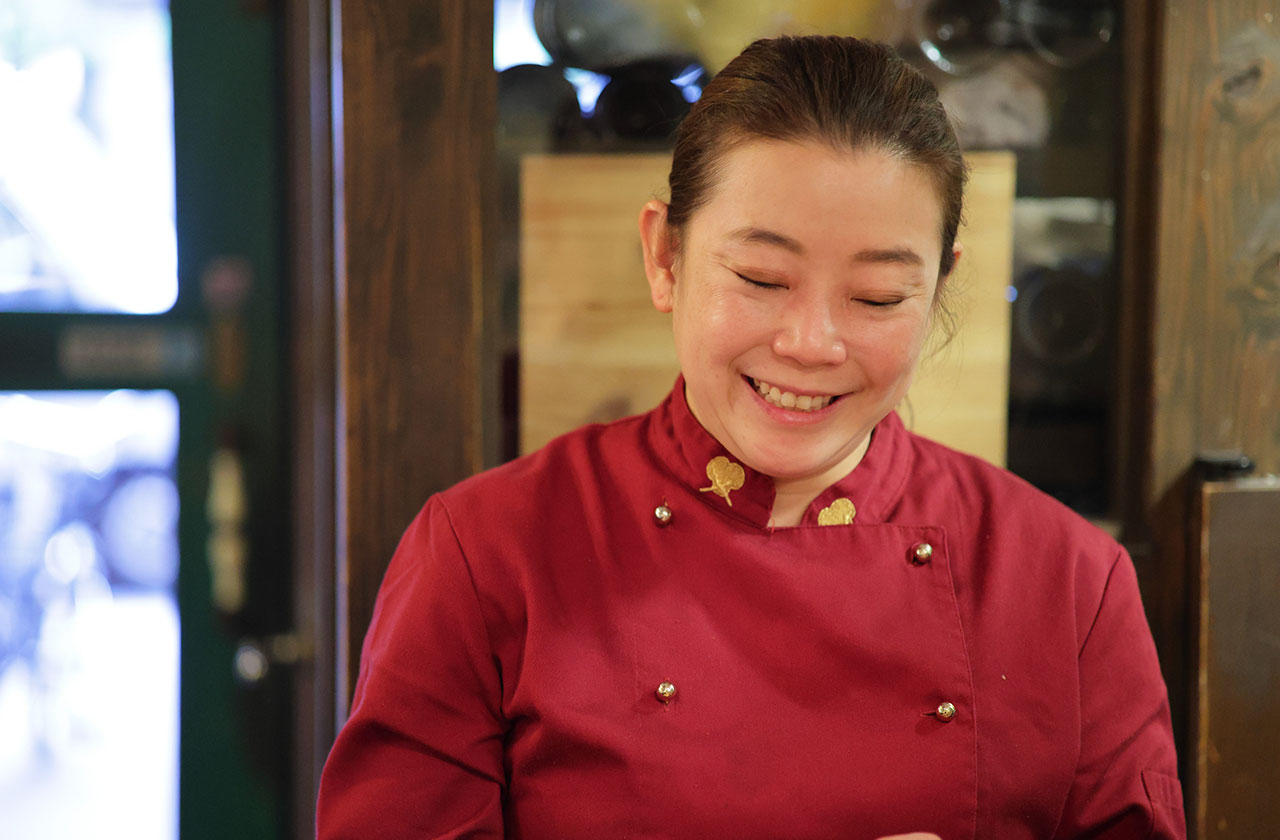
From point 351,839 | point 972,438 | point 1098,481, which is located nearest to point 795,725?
point 351,839

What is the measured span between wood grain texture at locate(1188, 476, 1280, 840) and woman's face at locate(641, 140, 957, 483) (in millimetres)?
776

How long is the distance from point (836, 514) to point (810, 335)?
0.25 metres

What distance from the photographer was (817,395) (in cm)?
105

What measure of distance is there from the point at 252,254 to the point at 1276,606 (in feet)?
6.05

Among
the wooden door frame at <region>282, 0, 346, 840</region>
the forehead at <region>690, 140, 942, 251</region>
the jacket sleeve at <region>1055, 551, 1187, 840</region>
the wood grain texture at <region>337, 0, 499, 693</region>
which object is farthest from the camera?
the wooden door frame at <region>282, 0, 346, 840</region>

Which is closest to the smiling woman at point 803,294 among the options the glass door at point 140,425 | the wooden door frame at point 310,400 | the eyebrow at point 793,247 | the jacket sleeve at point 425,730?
the eyebrow at point 793,247

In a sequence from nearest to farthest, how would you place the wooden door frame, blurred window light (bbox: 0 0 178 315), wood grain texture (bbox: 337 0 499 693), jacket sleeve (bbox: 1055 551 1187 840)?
1. jacket sleeve (bbox: 1055 551 1187 840)
2. wood grain texture (bbox: 337 0 499 693)
3. the wooden door frame
4. blurred window light (bbox: 0 0 178 315)

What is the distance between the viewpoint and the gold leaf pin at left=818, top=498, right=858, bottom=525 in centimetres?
114

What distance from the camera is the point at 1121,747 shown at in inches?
44.1

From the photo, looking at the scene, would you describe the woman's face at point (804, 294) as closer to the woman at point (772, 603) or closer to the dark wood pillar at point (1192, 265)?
the woman at point (772, 603)

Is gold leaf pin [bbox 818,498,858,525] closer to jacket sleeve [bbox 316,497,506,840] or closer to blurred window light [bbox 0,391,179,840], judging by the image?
jacket sleeve [bbox 316,497,506,840]

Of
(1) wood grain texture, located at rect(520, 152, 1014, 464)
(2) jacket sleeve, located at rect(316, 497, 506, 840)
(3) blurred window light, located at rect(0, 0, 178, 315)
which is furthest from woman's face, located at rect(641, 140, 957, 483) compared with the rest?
(3) blurred window light, located at rect(0, 0, 178, 315)

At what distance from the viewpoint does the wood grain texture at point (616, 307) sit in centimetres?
153

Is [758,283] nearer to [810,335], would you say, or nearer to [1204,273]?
[810,335]
